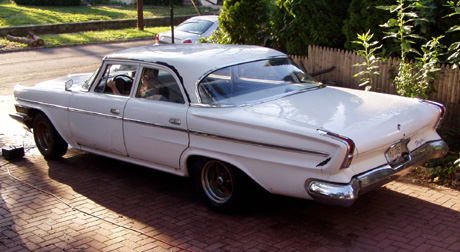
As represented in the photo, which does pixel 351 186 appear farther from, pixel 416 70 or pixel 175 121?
pixel 416 70

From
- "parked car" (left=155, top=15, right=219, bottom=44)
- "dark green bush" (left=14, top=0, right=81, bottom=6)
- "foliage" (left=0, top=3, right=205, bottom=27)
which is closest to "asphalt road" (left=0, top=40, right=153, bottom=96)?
"parked car" (left=155, top=15, right=219, bottom=44)

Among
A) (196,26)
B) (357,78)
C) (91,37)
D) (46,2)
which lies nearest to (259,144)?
(357,78)

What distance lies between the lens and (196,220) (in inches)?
216

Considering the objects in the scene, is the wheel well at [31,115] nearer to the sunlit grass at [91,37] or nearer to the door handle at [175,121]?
the door handle at [175,121]

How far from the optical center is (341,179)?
460 cm

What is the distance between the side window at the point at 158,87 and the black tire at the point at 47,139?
1.84 metres

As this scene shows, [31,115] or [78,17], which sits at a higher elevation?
[78,17]

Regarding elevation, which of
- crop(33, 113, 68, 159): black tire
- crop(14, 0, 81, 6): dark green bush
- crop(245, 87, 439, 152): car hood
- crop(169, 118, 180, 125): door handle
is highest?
crop(14, 0, 81, 6): dark green bush

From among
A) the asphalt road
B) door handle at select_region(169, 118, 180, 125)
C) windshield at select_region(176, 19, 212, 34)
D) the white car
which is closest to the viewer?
the white car

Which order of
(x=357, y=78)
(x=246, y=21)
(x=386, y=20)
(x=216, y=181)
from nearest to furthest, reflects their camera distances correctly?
(x=216, y=181) < (x=386, y=20) < (x=357, y=78) < (x=246, y=21)

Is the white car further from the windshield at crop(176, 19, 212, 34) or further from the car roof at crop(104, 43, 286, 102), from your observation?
the windshield at crop(176, 19, 212, 34)

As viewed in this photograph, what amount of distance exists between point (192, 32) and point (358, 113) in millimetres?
12219

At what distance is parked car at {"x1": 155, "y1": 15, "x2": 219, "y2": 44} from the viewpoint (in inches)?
642

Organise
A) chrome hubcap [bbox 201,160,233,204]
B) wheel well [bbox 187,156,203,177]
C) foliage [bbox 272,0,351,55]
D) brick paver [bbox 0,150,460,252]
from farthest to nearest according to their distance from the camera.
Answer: foliage [bbox 272,0,351,55]
wheel well [bbox 187,156,203,177]
chrome hubcap [bbox 201,160,233,204]
brick paver [bbox 0,150,460,252]
